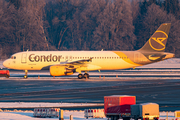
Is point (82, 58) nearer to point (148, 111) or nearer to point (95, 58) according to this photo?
point (95, 58)

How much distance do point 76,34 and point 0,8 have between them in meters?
28.3

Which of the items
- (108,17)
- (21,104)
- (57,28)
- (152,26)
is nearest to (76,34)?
(57,28)

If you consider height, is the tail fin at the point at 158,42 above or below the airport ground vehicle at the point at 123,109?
above

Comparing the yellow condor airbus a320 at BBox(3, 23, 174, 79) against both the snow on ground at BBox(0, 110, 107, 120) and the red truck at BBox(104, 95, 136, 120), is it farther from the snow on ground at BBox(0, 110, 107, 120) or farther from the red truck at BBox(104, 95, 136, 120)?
the red truck at BBox(104, 95, 136, 120)

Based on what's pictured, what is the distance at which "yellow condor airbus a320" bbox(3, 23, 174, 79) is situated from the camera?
4738 centimetres

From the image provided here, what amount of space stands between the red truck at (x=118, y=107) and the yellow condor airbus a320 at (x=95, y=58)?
2906cm

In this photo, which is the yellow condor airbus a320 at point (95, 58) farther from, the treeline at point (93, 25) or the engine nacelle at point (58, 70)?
the treeline at point (93, 25)

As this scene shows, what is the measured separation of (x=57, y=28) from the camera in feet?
387

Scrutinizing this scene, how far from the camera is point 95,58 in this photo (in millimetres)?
47906

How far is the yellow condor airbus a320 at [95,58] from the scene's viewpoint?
47375mm

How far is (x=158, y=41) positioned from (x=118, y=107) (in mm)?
32905

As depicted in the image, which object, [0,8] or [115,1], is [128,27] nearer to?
[115,1]

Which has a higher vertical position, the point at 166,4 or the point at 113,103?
the point at 166,4

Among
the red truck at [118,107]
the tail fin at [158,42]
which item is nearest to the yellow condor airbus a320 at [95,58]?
the tail fin at [158,42]
